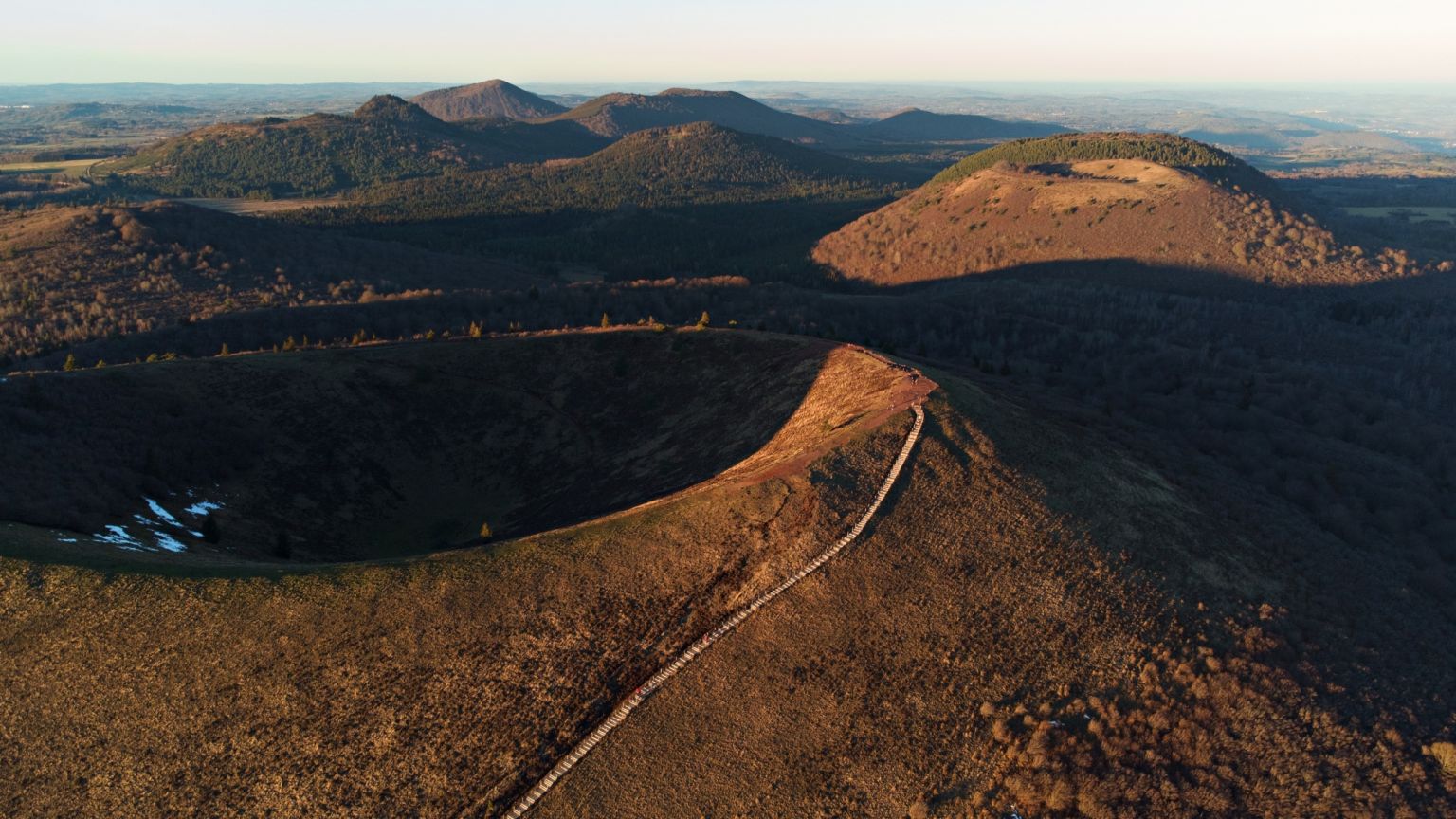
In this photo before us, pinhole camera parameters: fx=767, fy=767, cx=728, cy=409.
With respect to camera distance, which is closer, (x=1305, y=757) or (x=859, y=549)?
(x=1305, y=757)

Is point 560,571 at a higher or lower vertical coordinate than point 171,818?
higher

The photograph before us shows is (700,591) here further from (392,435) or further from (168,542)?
(392,435)

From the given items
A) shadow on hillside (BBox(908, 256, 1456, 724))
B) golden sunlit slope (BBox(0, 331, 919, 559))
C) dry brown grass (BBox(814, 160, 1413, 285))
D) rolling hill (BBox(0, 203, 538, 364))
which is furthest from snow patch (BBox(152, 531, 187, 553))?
dry brown grass (BBox(814, 160, 1413, 285))

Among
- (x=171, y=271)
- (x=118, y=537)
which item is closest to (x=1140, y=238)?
Result: (x=118, y=537)

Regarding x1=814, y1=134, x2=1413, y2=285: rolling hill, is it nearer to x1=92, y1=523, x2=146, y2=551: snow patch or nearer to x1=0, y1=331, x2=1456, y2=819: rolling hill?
x1=0, y1=331, x2=1456, y2=819: rolling hill

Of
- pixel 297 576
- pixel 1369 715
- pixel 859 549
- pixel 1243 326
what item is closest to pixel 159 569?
pixel 297 576

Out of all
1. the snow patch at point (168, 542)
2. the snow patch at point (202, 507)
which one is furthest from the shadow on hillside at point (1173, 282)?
the snow patch at point (168, 542)

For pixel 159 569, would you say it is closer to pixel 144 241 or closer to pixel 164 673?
pixel 164 673

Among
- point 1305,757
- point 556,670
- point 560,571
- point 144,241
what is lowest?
point 1305,757
